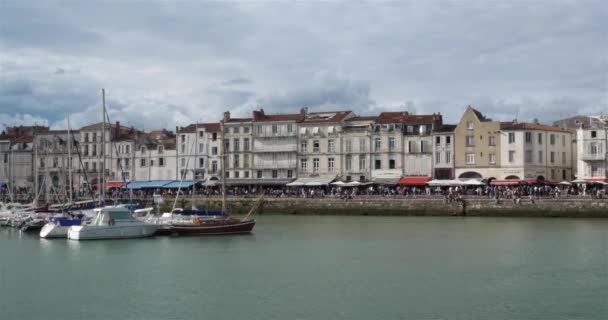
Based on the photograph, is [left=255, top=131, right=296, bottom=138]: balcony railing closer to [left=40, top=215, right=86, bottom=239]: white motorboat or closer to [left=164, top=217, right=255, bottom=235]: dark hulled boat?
[left=164, top=217, right=255, bottom=235]: dark hulled boat

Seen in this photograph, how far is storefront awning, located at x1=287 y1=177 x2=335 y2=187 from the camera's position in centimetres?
6912

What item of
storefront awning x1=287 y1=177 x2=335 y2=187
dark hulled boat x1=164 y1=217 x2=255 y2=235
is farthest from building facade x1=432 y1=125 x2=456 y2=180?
dark hulled boat x1=164 y1=217 x2=255 y2=235

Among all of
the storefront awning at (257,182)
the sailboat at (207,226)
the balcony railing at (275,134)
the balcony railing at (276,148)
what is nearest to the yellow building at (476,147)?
the balcony railing at (276,148)

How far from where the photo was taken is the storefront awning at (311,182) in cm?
6912

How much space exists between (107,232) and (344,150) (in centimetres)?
3406

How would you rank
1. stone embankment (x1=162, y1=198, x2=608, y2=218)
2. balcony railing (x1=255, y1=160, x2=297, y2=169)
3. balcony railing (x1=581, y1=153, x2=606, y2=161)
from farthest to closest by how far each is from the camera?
1. balcony railing (x1=255, y1=160, x2=297, y2=169)
2. balcony railing (x1=581, y1=153, x2=606, y2=161)
3. stone embankment (x1=162, y1=198, x2=608, y2=218)

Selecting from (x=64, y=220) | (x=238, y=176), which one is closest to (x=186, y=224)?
(x=64, y=220)

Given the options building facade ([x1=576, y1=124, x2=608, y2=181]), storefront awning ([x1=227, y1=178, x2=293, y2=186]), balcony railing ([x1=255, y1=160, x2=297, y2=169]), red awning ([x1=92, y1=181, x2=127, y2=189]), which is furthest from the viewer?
red awning ([x1=92, y1=181, x2=127, y2=189])

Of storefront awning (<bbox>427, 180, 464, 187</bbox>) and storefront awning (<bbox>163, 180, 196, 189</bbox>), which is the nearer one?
storefront awning (<bbox>427, 180, 464, 187</bbox>)

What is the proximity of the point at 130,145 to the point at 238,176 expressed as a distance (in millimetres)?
13806

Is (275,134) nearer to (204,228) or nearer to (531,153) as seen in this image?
(531,153)

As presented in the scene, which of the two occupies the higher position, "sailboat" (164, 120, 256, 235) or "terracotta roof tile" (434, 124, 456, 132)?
"terracotta roof tile" (434, 124, 456, 132)

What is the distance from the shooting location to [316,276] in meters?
27.9

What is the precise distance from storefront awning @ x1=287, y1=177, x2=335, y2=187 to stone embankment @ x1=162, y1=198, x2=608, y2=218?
4702 millimetres
